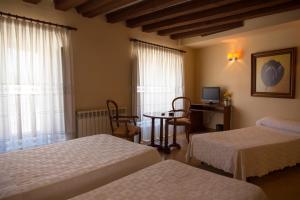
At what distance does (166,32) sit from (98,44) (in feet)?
5.42

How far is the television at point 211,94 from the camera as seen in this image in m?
5.41

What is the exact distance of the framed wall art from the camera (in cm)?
417

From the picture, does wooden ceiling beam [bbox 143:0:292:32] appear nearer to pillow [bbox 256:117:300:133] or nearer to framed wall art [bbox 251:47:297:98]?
framed wall art [bbox 251:47:297:98]

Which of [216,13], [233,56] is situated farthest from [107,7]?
[233,56]

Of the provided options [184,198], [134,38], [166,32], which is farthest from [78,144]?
[166,32]

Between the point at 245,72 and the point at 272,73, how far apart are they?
64 centimetres

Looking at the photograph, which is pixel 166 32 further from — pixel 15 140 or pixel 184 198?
pixel 184 198

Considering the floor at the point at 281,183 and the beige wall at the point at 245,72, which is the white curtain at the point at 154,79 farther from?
the floor at the point at 281,183

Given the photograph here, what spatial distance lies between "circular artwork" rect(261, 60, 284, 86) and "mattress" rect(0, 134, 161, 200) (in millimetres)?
3433

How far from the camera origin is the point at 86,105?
3.96 meters

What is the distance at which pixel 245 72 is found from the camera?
16.4ft

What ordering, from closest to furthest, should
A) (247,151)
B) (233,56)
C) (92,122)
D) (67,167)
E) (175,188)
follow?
1. (175,188)
2. (67,167)
3. (247,151)
4. (92,122)
5. (233,56)

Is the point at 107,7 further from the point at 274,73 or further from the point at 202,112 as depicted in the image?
the point at 202,112

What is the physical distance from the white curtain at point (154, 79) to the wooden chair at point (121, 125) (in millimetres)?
539
